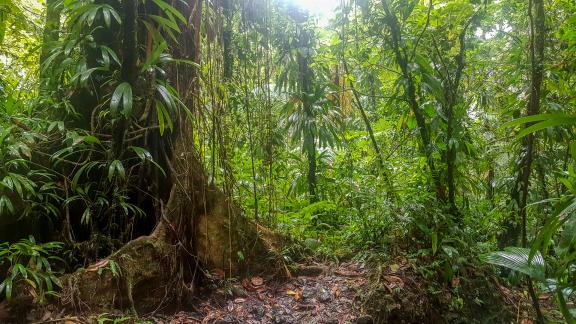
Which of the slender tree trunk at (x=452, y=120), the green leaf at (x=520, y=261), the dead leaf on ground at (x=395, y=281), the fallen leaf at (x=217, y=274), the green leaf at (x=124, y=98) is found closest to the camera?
the green leaf at (x=520, y=261)

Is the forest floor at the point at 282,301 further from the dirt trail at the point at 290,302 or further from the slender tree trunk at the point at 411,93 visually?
the slender tree trunk at the point at 411,93

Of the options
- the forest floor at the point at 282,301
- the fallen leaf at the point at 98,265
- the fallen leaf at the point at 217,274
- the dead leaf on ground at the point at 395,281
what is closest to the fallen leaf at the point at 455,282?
the dead leaf on ground at the point at 395,281

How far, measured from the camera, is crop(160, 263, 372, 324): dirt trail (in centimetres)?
265

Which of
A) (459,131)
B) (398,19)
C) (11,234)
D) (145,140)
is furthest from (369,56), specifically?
(11,234)

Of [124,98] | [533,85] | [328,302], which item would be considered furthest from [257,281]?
[533,85]

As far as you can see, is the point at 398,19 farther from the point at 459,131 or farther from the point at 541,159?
the point at 541,159

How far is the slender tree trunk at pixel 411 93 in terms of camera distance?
11.2 feet

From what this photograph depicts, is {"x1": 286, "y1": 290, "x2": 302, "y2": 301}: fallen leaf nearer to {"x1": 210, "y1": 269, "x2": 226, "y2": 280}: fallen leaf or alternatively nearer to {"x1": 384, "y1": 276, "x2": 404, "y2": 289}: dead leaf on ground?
{"x1": 210, "y1": 269, "x2": 226, "y2": 280}: fallen leaf

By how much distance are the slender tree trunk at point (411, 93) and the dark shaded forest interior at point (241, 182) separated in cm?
2

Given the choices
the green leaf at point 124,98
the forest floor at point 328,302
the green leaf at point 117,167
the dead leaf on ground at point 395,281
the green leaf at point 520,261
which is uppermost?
the green leaf at point 124,98

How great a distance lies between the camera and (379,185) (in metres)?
3.46

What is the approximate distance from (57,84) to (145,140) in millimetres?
707

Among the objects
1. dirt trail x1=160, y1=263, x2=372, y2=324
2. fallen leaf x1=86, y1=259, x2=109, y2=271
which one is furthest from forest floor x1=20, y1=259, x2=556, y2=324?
fallen leaf x1=86, y1=259, x2=109, y2=271

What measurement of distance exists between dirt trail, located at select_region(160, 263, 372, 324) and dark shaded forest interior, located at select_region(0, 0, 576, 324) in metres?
0.01
